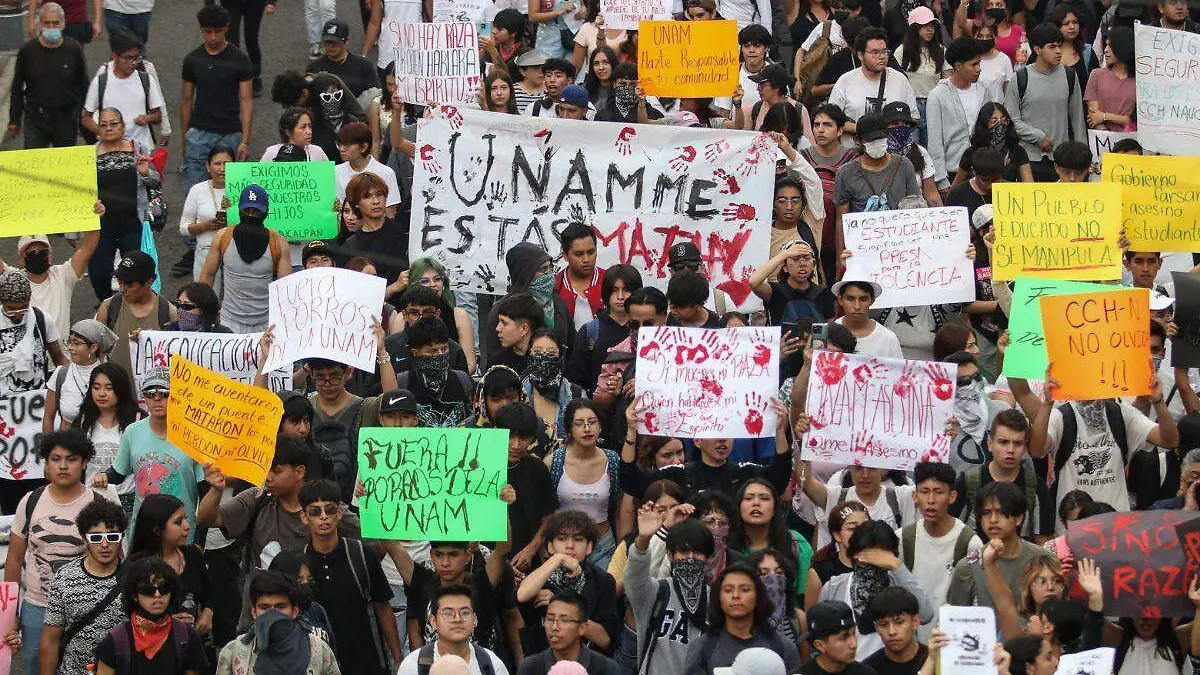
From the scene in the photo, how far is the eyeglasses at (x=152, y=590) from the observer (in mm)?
9867

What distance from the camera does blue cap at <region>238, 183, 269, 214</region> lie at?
13602mm

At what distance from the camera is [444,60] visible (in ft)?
50.5

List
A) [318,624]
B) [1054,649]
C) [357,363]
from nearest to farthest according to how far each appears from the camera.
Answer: [1054,649]
[318,624]
[357,363]

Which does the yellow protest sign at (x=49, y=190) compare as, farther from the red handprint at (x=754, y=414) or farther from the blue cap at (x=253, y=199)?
the red handprint at (x=754, y=414)

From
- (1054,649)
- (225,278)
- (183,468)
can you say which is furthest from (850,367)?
(225,278)

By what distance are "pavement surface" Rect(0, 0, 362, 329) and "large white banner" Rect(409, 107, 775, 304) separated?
286 cm

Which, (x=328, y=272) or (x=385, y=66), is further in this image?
(x=385, y=66)

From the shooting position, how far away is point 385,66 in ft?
61.3

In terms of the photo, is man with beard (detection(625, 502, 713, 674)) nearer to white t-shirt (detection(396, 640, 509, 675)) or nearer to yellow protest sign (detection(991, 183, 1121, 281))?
white t-shirt (detection(396, 640, 509, 675))

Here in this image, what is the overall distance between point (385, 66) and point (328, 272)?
263 inches

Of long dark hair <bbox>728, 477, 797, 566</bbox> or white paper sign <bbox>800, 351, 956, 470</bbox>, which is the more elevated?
white paper sign <bbox>800, 351, 956, 470</bbox>

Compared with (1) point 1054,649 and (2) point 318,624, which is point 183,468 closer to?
(2) point 318,624

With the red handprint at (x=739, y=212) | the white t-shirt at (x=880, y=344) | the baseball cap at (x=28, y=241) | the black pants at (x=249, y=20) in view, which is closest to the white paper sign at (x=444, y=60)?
the red handprint at (x=739, y=212)

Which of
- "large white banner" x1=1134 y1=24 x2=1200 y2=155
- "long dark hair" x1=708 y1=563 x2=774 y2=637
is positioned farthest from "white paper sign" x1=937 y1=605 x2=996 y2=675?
"large white banner" x1=1134 y1=24 x2=1200 y2=155
